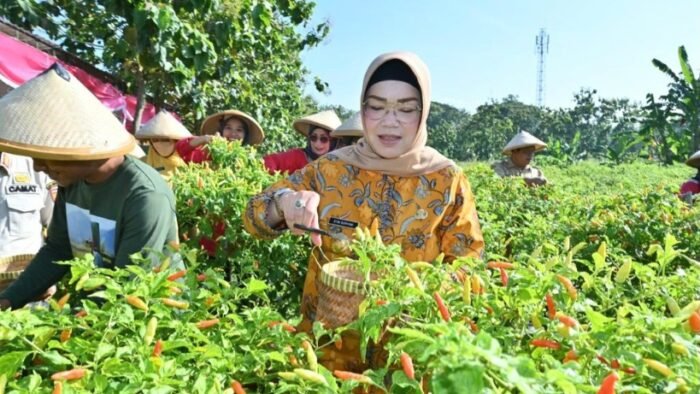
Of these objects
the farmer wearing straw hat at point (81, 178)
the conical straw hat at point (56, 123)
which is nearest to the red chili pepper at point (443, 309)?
the farmer wearing straw hat at point (81, 178)

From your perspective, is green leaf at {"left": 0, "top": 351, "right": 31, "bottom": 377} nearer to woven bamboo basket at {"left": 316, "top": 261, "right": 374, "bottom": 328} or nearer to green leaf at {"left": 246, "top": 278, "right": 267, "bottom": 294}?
green leaf at {"left": 246, "top": 278, "right": 267, "bottom": 294}

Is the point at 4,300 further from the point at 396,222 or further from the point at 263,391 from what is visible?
the point at 396,222

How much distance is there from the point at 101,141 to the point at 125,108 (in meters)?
7.06

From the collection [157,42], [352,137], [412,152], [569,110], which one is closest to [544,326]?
[412,152]

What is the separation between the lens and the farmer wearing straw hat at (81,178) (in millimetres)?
1477

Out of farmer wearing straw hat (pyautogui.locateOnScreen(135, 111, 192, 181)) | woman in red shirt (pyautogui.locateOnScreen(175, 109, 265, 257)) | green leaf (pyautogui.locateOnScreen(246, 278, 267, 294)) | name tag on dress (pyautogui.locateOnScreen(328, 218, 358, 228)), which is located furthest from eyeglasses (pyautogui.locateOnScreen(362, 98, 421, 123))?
farmer wearing straw hat (pyautogui.locateOnScreen(135, 111, 192, 181))

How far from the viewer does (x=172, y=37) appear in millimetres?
5480

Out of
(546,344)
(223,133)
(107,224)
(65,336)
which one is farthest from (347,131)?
(546,344)

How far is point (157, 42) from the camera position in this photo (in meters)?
5.45

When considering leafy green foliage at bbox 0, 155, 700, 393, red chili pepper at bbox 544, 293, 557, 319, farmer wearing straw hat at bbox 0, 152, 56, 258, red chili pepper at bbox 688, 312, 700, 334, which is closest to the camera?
leafy green foliage at bbox 0, 155, 700, 393

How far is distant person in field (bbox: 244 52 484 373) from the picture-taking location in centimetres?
187

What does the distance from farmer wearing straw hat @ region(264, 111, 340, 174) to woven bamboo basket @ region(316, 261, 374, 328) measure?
2.87 meters

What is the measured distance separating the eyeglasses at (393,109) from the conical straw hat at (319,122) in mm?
3421

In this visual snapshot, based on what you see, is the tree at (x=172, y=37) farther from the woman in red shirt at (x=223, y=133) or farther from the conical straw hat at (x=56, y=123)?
the conical straw hat at (x=56, y=123)
